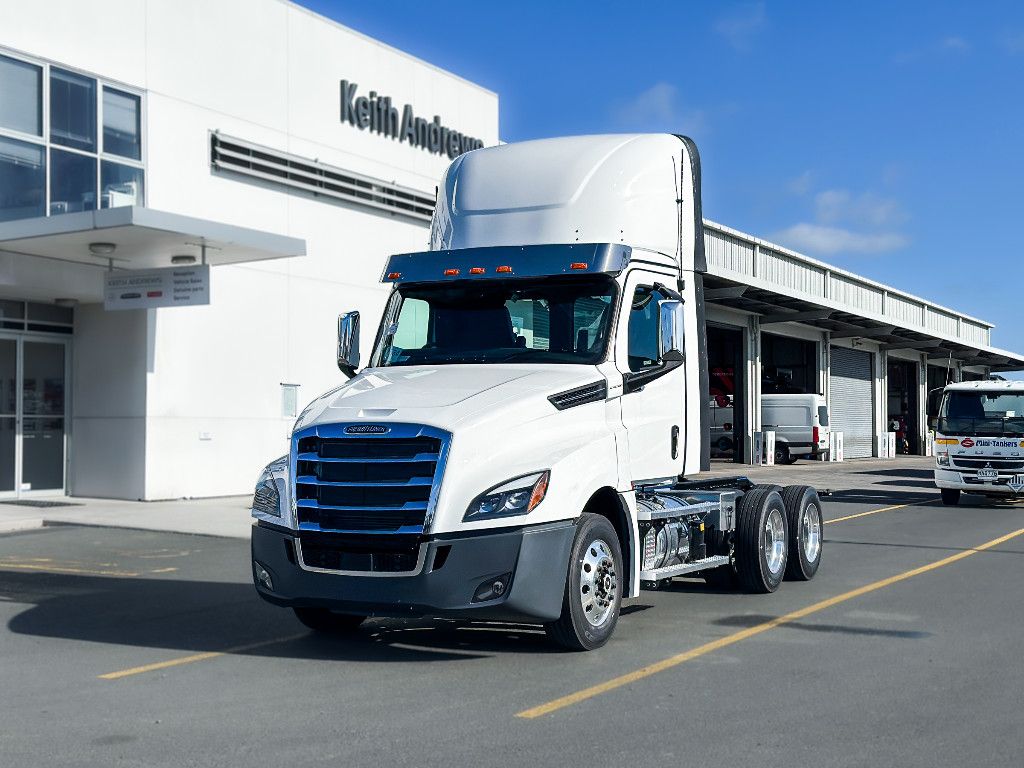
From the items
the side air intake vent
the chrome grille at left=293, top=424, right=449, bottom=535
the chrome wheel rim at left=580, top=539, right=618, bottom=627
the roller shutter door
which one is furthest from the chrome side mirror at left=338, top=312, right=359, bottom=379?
the roller shutter door

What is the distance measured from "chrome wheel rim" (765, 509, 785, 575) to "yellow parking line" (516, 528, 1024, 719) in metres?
0.63

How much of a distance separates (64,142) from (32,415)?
4895 mm

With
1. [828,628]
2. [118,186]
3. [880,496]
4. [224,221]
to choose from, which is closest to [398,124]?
[224,221]

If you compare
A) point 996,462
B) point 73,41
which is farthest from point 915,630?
point 73,41

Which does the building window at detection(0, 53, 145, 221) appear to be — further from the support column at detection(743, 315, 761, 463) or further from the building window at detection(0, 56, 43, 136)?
the support column at detection(743, 315, 761, 463)

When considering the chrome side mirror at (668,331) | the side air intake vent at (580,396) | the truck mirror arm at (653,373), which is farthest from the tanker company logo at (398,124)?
the side air intake vent at (580,396)

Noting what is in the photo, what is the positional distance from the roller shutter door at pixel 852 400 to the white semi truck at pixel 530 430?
39815mm

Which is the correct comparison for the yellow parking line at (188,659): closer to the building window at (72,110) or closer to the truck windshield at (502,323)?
the truck windshield at (502,323)

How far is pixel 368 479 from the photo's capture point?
7.46 metres

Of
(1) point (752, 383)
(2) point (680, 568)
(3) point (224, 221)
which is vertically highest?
(3) point (224, 221)

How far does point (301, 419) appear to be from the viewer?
8000 mm

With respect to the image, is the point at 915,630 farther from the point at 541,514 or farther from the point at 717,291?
the point at 717,291

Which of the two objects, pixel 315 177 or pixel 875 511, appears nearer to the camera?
pixel 875 511

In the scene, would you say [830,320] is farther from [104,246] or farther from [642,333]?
[642,333]
